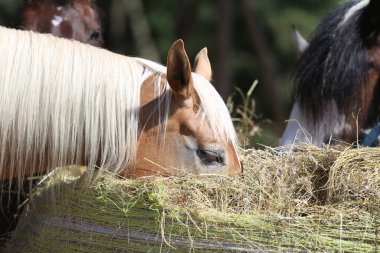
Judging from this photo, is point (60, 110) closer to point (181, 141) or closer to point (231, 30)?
point (181, 141)

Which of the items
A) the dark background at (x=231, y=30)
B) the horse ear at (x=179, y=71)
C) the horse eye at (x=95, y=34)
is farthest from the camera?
the dark background at (x=231, y=30)

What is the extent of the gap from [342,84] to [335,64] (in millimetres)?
110

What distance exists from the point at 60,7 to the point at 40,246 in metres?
2.42

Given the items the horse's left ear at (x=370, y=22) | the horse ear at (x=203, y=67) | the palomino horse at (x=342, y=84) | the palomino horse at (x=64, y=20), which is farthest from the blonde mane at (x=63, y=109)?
the palomino horse at (x=64, y=20)

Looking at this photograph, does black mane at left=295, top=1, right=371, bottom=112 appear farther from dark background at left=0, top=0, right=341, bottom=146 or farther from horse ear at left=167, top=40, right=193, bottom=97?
dark background at left=0, top=0, right=341, bottom=146

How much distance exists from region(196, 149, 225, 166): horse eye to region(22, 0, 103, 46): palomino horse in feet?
7.20

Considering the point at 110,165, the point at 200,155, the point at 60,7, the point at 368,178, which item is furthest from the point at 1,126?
the point at 60,7

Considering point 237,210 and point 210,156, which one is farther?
point 210,156

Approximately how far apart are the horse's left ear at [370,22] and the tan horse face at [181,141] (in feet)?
4.23

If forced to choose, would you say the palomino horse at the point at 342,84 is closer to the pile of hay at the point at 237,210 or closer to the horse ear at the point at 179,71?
the pile of hay at the point at 237,210

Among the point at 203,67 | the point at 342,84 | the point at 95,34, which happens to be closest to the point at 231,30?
the point at 95,34

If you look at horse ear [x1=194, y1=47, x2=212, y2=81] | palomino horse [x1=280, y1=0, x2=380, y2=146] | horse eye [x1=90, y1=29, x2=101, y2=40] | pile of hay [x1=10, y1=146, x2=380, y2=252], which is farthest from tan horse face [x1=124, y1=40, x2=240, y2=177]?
horse eye [x1=90, y1=29, x2=101, y2=40]

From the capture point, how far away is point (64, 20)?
470 centimetres

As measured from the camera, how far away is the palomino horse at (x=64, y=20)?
4.63 meters
